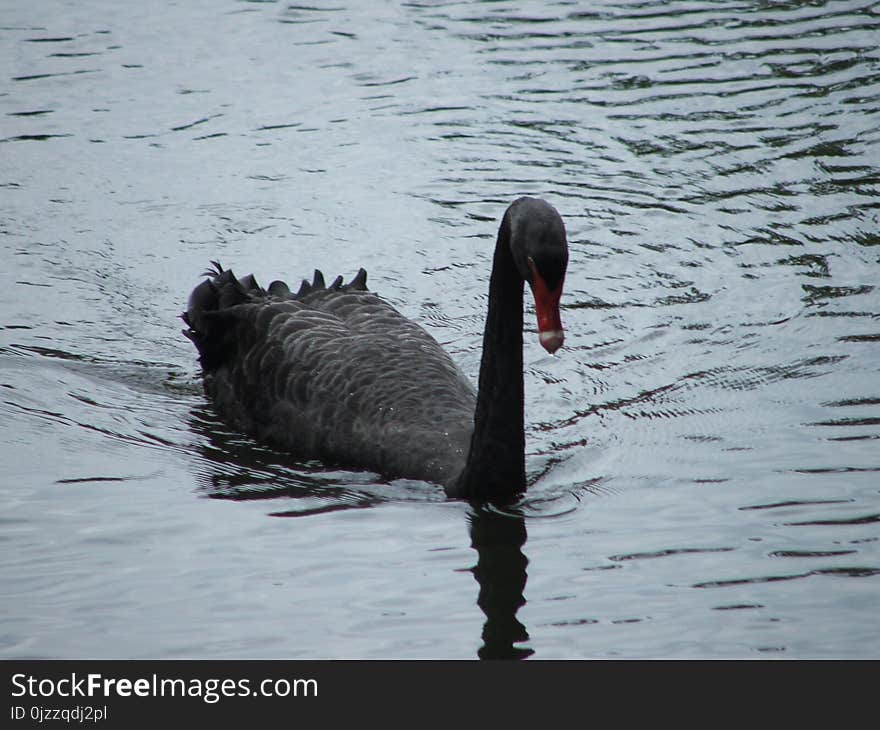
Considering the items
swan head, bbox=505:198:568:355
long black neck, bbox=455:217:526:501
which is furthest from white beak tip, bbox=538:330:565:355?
long black neck, bbox=455:217:526:501

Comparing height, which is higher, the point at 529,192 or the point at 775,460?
the point at 529,192

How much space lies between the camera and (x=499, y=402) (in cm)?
636

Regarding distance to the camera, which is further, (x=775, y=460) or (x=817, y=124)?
(x=817, y=124)

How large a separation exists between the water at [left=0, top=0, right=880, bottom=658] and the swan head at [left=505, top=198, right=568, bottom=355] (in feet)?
3.24

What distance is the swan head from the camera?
5.67 m

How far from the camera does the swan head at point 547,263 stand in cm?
567

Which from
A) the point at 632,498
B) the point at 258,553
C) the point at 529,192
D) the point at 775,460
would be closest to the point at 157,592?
the point at 258,553

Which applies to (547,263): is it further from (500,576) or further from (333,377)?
(333,377)

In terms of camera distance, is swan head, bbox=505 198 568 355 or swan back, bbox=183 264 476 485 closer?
swan head, bbox=505 198 568 355

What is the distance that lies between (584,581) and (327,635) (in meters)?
1.09

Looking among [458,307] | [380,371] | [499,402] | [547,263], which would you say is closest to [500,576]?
[499,402]

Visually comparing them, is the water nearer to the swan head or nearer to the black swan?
the black swan

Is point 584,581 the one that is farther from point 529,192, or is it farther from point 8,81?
point 8,81

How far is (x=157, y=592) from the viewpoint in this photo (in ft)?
18.4
